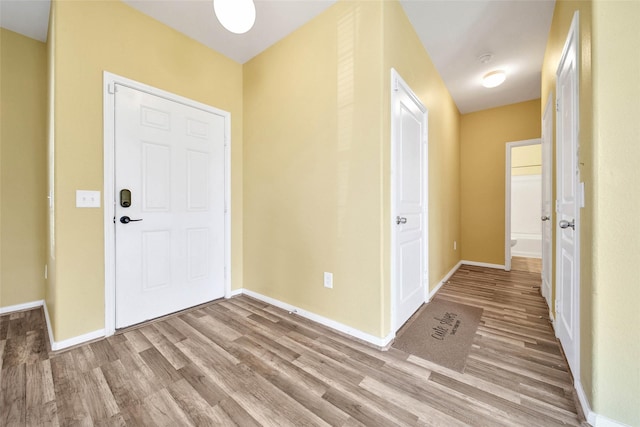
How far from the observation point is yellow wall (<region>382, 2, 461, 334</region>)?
1.86 m

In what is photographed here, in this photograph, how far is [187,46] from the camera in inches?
95.0

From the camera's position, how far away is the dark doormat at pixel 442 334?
170cm

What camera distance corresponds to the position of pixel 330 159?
208cm

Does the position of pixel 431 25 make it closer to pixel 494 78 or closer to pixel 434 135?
pixel 434 135

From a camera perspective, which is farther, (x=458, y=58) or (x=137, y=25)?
(x=458, y=58)

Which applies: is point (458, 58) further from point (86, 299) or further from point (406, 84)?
point (86, 299)

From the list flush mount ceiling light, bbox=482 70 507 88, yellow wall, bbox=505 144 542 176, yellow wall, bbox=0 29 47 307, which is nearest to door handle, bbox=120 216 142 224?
yellow wall, bbox=0 29 47 307

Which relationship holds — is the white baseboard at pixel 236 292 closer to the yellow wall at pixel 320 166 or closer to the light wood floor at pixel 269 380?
the yellow wall at pixel 320 166

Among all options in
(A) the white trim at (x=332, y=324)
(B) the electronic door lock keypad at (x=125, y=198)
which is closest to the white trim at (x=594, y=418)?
(A) the white trim at (x=332, y=324)

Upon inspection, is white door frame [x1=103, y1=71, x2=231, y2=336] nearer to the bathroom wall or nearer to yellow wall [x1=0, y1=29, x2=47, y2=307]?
yellow wall [x1=0, y1=29, x2=47, y2=307]
